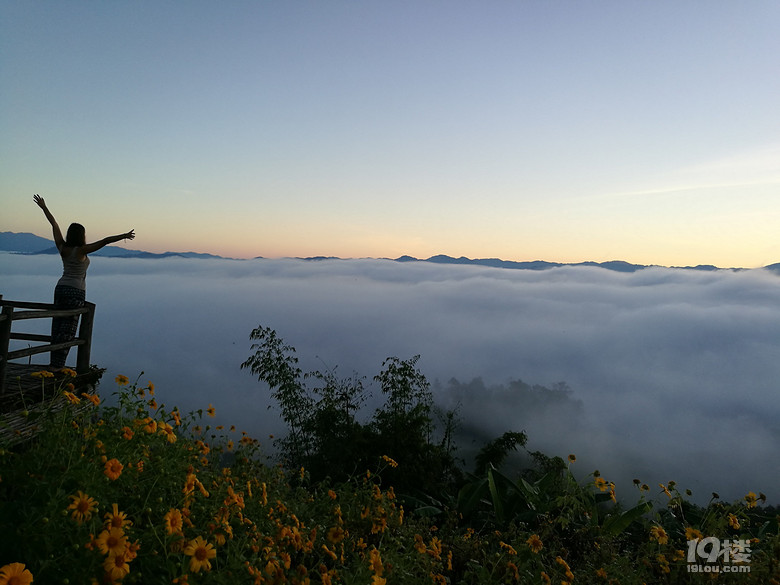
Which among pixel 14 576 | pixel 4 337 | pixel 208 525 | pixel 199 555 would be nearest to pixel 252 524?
pixel 208 525

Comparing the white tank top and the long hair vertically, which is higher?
the long hair

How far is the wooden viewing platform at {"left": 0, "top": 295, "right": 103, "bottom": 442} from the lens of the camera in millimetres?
4730

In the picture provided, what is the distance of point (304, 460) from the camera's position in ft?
34.3

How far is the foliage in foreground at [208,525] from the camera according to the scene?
2.00m

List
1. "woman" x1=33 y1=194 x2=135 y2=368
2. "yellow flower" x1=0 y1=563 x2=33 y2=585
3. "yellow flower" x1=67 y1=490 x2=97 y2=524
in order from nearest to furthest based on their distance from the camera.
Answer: "yellow flower" x1=0 y1=563 x2=33 y2=585
"yellow flower" x1=67 y1=490 x2=97 y2=524
"woman" x1=33 y1=194 x2=135 y2=368

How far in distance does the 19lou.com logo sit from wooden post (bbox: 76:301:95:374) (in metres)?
6.77

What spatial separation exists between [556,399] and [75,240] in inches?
3186

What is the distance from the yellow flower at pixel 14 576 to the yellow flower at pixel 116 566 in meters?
0.33

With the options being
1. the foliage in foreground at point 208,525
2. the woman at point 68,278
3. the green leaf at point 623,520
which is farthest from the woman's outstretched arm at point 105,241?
the green leaf at point 623,520

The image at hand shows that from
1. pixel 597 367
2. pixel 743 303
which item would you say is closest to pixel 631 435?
pixel 597 367

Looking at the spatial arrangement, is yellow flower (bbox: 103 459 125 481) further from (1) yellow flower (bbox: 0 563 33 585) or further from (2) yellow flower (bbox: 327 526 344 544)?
(2) yellow flower (bbox: 327 526 344 544)

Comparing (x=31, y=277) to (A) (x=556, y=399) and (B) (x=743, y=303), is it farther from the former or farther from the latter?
(B) (x=743, y=303)

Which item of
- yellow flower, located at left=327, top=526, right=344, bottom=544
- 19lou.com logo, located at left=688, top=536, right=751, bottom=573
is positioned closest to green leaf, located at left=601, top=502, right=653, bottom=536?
19lou.com logo, located at left=688, top=536, right=751, bottom=573

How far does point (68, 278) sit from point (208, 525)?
15.8 ft
